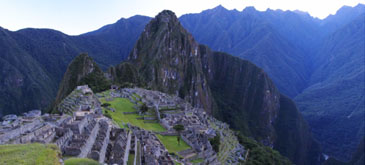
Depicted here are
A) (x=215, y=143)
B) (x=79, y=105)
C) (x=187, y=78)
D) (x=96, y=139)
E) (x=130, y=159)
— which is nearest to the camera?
(x=130, y=159)

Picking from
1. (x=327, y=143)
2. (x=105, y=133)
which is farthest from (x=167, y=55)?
(x=105, y=133)

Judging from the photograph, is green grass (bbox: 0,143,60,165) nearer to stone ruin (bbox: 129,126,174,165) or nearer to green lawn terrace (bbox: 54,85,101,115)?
stone ruin (bbox: 129,126,174,165)

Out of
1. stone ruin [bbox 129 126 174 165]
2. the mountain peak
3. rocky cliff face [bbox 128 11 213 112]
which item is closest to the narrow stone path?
stone ruin [bbox 129 126 174 165]

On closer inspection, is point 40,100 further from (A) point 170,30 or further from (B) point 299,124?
(B) point 299,124

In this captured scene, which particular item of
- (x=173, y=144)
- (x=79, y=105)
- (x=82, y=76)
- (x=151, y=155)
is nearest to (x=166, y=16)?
(x=82, y=76)

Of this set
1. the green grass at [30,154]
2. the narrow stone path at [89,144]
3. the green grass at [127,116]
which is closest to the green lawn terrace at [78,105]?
the green grass at [127,116]

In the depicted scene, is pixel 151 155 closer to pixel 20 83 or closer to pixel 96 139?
pixel 96 139

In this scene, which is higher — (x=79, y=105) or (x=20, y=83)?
(x=20, y=83)
